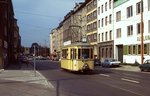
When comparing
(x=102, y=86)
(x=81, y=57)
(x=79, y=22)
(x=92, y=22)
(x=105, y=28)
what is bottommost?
(x=102, y=86)

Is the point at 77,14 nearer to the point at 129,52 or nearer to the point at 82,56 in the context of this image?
the point at 129,52

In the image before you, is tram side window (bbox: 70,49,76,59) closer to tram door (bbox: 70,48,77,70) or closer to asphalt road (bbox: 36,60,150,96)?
tram door (bbox: 70,48,77,70)

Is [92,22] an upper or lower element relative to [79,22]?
lower

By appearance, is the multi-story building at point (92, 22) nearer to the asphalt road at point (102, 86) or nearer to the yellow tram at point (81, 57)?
the yellow tram at point (81, 57)

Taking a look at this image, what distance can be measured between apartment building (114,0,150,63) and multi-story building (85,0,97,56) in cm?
1846

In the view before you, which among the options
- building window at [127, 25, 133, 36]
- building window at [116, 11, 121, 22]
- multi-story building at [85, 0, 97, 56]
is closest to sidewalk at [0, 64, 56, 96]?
building window at [127, 25, 133, 36]

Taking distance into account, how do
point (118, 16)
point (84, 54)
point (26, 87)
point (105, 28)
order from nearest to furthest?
point (26, 87) → point (84, 54) → point (118, 16) → point (105, 28)

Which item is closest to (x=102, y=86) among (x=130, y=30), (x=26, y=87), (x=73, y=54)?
(x=26, y=87)

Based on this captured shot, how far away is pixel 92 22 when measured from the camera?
330 ft

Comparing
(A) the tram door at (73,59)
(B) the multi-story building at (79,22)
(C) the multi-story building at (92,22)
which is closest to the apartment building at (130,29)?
(C) the multi-story building at (92,22)

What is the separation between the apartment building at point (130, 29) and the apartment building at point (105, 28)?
12.7 feet

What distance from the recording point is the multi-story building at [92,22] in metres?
97.3

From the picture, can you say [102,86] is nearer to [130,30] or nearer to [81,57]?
[81,57]

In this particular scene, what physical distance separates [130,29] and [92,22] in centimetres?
3256
